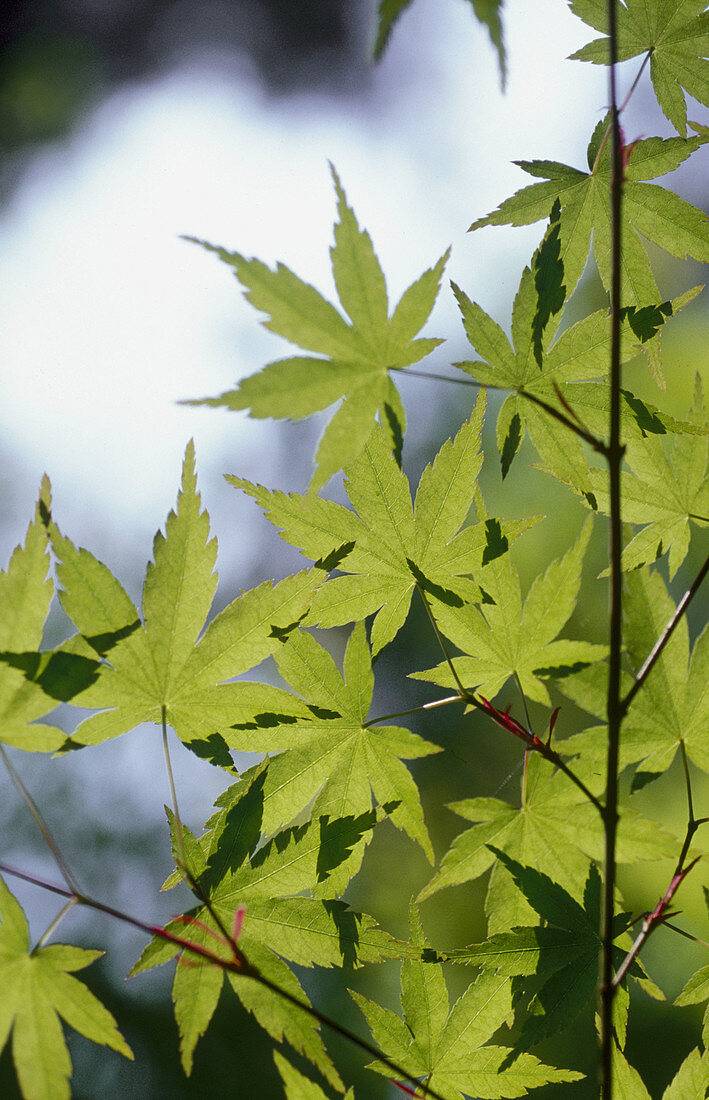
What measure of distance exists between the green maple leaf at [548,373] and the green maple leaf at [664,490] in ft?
0.34

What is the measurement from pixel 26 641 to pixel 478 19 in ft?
2.10

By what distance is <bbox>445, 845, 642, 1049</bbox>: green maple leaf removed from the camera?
0.74 m

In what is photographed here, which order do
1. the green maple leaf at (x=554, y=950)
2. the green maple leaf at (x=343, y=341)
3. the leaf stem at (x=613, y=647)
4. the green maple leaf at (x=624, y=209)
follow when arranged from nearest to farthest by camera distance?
the leaf stem at (x=613, y=647), the green maple leaf at (x=343, y=341), the green maple leaf at (x=554, y=950), the green maple leaf at (x=624, y=209)

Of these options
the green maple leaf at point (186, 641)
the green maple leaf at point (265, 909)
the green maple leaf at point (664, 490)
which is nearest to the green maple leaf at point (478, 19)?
the green maple leaf at point (186, 641)

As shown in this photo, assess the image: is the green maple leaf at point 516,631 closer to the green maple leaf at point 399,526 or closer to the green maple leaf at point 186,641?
the green maple leaf at point 399,526

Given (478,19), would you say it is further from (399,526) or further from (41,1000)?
(41,1000)

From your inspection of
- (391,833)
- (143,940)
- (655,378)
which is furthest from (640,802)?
(655,378)

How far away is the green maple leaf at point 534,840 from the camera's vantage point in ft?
2.64

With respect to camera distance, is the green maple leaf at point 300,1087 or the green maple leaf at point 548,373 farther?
the green maple leaf at point 548,373

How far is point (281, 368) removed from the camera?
63 cm

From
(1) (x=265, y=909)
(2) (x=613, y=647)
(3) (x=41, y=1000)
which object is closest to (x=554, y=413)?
(2) (x=613, y=647)

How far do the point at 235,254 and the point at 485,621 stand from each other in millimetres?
462

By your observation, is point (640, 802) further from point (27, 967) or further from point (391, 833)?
point (27, 967)

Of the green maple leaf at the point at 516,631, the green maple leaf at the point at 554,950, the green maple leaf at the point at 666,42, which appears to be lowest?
the green maple leaf at the point at 554,950
